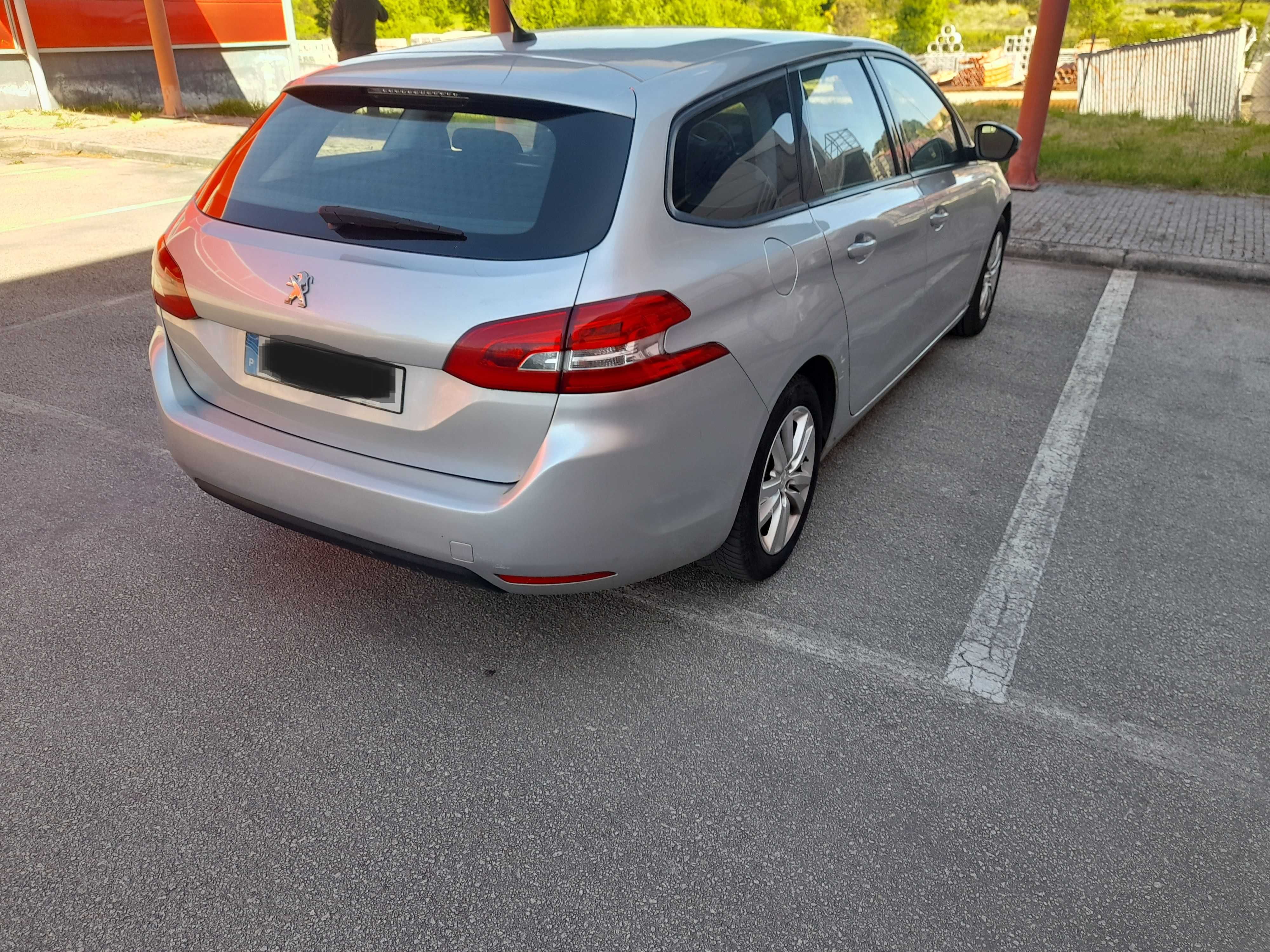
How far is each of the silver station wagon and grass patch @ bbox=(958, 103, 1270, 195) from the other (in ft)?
28.2

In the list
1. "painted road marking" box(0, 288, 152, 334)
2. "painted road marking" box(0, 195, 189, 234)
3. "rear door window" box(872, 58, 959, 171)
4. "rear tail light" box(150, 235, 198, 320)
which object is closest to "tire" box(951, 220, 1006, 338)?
"rear door window" box(872, 58, 959, 171)

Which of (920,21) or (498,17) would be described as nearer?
(498,17)

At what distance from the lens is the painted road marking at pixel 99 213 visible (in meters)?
8.49

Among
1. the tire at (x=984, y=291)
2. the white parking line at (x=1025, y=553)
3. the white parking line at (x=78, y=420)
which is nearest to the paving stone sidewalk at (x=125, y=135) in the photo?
the white parking line at (x=78, y=420)

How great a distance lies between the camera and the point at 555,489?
254cm

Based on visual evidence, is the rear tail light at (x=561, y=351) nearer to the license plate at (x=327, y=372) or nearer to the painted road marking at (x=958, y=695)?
the license plate at (x=327, y=372)

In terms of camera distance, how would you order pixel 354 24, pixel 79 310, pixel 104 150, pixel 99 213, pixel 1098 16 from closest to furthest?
pixel 79 310 < pixel 99 213 < pixel 354 24 < pixel 104 150 < pixel 1098 16

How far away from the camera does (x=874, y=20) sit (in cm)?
4662

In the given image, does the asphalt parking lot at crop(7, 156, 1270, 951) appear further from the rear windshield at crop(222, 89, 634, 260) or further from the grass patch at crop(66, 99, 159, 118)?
the grass patch at crop(66, 99, 159, 118)

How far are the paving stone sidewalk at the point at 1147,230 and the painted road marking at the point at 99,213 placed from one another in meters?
7.18

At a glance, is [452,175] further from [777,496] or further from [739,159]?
[777,496]

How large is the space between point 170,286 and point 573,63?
1387mm

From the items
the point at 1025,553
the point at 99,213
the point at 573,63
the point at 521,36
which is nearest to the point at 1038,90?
the point at 1025,553

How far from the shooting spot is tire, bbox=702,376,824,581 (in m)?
3.20
